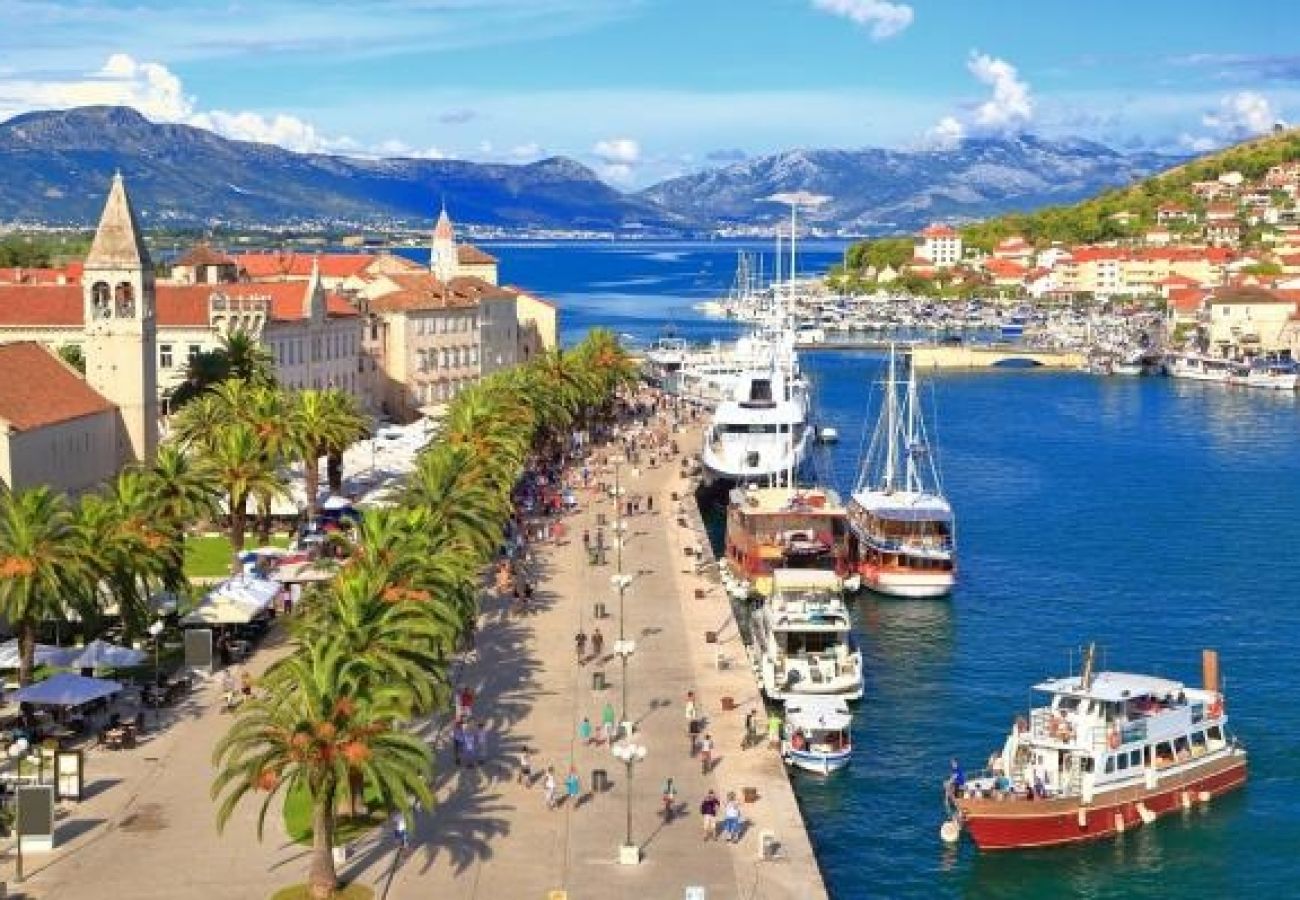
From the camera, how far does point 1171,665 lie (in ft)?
174

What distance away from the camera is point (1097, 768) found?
39.2 metres

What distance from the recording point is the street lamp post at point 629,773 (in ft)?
104

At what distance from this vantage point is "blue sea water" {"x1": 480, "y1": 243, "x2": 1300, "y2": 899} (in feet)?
123

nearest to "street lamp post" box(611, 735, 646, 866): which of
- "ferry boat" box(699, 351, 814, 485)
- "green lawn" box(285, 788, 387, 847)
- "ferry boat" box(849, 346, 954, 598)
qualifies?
"green lawn" box(285, 788, 387, 847)

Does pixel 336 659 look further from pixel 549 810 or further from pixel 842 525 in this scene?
pixel 842 525

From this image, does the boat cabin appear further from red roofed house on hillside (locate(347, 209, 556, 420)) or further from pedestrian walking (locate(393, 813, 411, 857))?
red roofed house on hillside (locate(347, 209, 556, 420))

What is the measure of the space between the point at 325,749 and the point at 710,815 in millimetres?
8421

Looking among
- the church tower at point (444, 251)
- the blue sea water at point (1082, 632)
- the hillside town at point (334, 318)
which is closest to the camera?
the blue sea water at point (1082, 632)

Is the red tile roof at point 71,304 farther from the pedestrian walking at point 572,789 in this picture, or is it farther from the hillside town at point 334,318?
the pedestrian walking at point 572,789

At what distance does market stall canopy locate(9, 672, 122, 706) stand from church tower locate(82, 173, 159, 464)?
27615 mm

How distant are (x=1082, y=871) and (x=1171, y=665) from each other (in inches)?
670

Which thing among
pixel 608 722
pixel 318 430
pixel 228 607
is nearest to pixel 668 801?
pixel 608 722

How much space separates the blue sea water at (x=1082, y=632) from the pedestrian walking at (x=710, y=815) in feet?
11.3

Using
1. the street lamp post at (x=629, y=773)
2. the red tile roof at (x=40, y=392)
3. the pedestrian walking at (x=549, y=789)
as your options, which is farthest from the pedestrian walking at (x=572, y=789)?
the red tile roof at (x=40, y=392)
